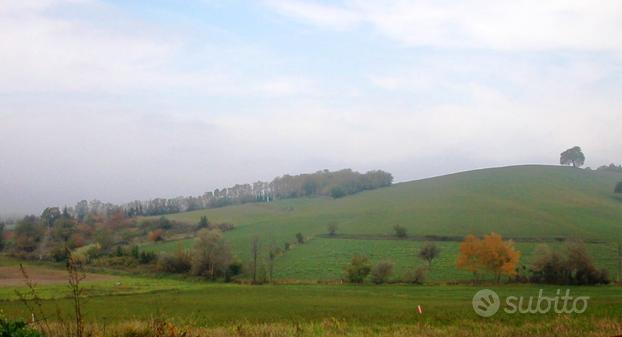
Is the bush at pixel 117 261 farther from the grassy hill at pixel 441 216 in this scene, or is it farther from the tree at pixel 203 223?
the tree at pixel 203 223

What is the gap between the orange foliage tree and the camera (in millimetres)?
58438

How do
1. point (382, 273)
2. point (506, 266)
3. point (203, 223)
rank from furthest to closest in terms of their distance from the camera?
point (203, 223), point (382, 273), point (506, 266)

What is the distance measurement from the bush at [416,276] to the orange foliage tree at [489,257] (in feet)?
16.9

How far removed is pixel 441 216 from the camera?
3322 inches

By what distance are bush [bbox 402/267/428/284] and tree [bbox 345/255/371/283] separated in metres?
3.95

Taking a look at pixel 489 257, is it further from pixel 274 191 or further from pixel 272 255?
pixel 274 191

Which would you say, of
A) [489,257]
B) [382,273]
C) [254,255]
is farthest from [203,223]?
[489,257]

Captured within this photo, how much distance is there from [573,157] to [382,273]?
8052 cm

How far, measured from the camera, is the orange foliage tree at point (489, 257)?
58.4 metres

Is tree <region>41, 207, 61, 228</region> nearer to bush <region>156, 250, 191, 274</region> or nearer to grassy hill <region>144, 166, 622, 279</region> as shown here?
bush <region>156, 250, 191, 274</region>

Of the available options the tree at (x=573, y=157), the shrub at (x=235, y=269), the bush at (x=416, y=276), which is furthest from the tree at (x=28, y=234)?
the tree at (x=573, y=157)
